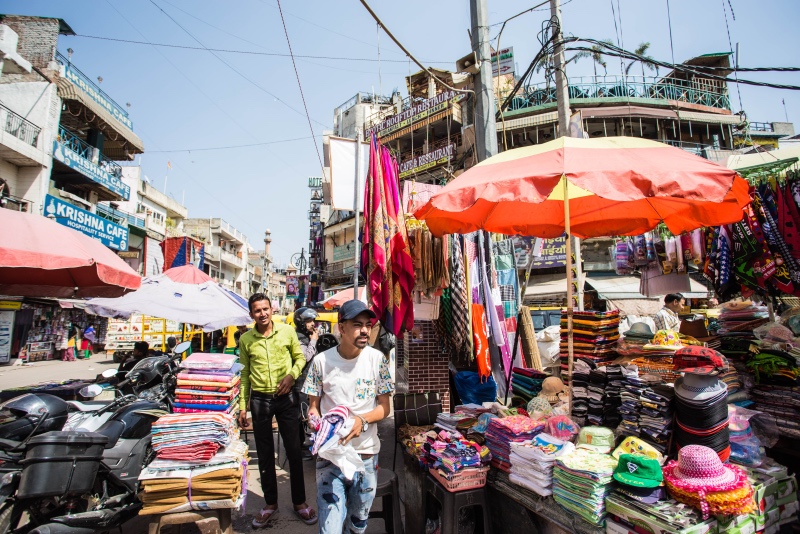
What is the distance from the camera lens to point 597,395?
3.37m

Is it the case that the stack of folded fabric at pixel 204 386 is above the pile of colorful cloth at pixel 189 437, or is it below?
above

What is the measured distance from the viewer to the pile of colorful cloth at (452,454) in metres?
3.10

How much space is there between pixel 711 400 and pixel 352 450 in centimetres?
237

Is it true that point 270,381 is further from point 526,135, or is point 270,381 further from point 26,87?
point 526,135

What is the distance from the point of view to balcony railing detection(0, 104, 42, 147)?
55.4 ft

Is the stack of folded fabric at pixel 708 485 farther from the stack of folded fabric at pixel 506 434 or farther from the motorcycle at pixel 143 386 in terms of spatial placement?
the motorcycle at pixel 143 386

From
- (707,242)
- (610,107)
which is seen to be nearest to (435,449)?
(707,242)

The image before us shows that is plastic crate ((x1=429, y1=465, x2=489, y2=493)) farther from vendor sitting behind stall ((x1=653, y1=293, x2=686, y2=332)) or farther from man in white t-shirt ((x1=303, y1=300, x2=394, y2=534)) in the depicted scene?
vendor sitting behind stall ((x1=653, y1=293, x2=686, y2=332))

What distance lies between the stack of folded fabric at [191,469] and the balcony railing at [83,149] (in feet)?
77.5

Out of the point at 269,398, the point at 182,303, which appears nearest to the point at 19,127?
the point at 182,303

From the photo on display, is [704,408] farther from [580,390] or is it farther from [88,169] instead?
[88,169]

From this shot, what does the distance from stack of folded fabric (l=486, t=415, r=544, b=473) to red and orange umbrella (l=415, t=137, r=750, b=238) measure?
5.77ft

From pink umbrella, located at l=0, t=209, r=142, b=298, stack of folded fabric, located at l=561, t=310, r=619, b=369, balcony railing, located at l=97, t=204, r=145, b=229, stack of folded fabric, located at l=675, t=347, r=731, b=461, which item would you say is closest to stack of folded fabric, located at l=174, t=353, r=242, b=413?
pink umbrella, located at l=0, t=209, r=142, b=298

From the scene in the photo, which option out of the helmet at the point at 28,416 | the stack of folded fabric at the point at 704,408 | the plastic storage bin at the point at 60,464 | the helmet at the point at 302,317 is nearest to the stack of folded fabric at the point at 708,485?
the stack of folded fabric at the point at 704,408
